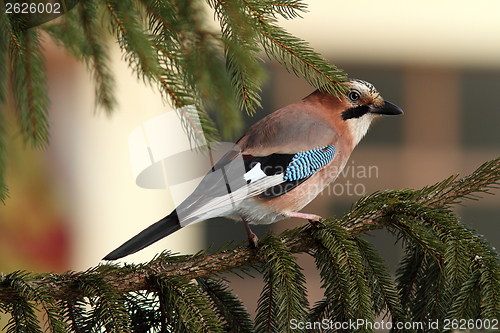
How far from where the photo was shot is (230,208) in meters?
1.38

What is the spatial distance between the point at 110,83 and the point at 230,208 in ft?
2.04

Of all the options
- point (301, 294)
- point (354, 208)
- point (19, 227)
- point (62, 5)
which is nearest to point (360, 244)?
point (354, 208)

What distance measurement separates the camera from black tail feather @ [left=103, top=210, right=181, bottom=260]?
3.39 ft

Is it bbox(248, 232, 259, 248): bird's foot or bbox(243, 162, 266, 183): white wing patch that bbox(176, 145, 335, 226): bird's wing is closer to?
bbox(243, 162, 266, 183): white wing patch

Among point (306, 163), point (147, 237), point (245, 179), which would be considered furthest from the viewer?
point (306, 163)

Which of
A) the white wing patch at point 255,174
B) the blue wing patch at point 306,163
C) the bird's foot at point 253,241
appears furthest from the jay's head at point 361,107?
the bird's foot at point 253,241

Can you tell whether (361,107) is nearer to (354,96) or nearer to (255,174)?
(354,96)

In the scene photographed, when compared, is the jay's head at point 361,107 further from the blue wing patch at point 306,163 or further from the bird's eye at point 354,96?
the blue wing patch at point 306,163

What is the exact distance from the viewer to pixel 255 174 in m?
1.42

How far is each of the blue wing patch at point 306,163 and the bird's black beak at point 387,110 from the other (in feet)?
0.99

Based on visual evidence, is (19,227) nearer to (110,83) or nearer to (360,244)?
(110,83)

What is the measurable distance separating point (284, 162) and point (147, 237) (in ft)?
1.93

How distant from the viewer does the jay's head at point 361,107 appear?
1.69 meters

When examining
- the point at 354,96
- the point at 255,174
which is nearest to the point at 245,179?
the point at 255,174
